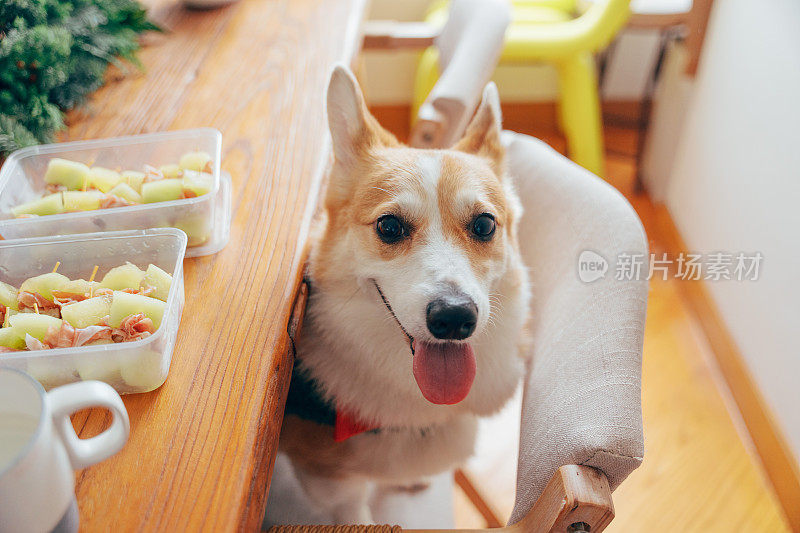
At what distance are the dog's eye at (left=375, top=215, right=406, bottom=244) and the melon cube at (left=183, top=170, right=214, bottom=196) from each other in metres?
0.25

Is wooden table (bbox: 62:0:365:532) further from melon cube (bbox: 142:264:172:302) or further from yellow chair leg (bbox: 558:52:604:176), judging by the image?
yellow chair leg (bbox: 558:52:604:176)

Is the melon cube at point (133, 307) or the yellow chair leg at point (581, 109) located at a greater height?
the melon cube at point (133, 307)

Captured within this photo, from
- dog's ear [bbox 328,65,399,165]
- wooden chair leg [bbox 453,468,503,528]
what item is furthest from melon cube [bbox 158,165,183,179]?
wooden chair leg [bbox 453,468,503,528]

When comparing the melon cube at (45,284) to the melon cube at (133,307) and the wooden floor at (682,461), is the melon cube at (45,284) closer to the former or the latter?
the melon cube at (133,307)

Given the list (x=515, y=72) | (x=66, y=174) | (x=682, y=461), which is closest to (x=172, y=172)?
(x=66, y=174)

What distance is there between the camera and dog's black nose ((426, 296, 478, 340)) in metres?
0.72

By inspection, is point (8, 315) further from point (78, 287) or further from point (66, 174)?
point (66, 174)

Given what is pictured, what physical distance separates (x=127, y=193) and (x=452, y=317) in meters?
0.48

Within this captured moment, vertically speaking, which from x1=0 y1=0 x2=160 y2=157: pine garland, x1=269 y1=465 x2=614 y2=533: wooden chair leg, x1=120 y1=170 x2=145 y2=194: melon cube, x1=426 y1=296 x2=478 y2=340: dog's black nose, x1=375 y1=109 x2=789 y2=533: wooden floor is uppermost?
x1=0 y1=0 x2=160 y2=157: pine garland

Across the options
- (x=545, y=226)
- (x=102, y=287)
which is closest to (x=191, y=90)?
(x=102, y=287)

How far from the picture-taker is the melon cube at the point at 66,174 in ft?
2.68

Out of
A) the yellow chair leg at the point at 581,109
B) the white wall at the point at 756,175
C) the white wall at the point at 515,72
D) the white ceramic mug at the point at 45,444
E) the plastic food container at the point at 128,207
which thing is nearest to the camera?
the white ceramic mug at the point at 45,444

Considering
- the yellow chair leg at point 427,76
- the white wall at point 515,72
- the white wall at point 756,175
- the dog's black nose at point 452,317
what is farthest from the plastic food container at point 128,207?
the white wall at point 515,72

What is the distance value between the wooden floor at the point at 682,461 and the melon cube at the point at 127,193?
1.11m
